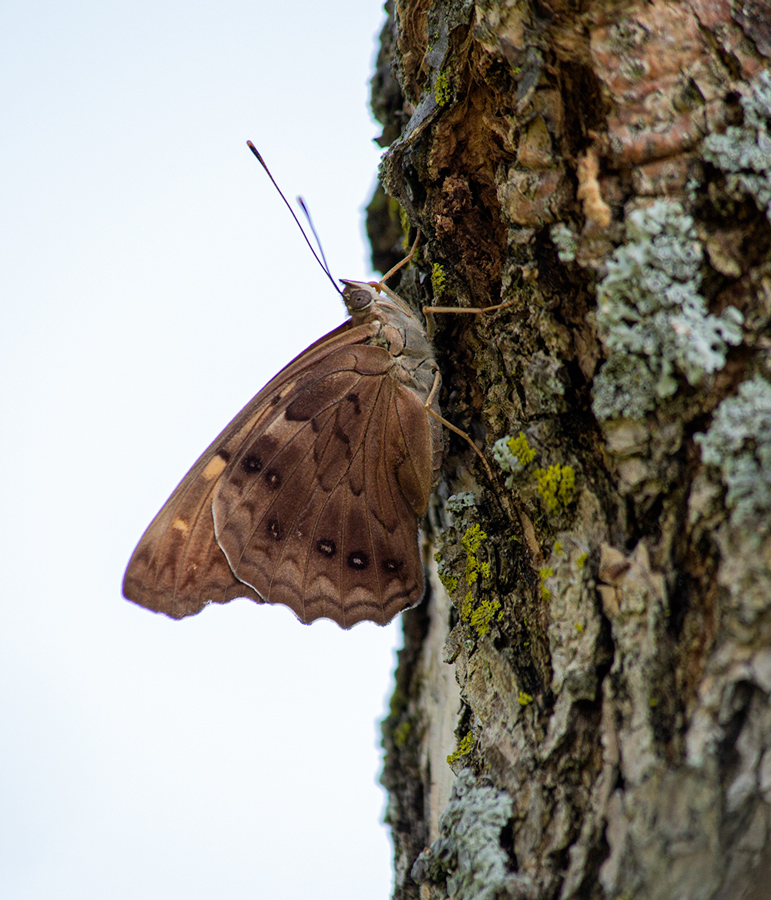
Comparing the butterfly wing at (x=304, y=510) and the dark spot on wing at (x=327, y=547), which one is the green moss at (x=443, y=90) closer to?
the butterfly wing at (x=304, y=510)

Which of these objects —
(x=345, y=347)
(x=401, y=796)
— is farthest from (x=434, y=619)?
(x=345, y=347)

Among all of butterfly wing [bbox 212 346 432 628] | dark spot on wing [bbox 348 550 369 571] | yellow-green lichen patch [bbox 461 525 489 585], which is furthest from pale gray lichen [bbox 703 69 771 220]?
dark spot on wing [bbox 348 550 369 571]

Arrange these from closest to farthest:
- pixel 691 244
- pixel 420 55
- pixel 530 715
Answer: pixel 691 244 < pixel 530 715 < pixel 420 55

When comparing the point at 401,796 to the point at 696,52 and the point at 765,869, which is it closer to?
the point at 765,869

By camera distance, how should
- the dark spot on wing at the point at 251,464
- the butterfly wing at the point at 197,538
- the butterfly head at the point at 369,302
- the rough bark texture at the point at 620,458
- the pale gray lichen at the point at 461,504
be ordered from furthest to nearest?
1. the butterfly head at the point at 369,302
2. the dark spot on wing at the point at 251,464
3. the butterfly wing at the point at 197,538
4. the pale gray lichen at the point at 461,504
5. the rough bark texture at the point at 620,458

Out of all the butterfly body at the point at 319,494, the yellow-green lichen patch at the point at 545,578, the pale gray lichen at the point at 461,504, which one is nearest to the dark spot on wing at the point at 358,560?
the butterfly body at the point at 319,494

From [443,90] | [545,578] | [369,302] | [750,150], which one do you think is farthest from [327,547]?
[750,150]
